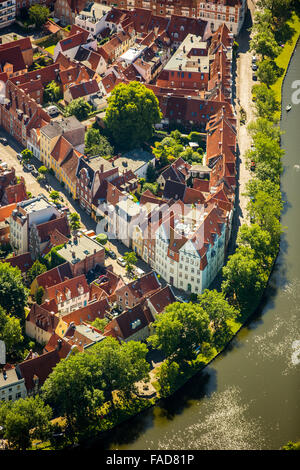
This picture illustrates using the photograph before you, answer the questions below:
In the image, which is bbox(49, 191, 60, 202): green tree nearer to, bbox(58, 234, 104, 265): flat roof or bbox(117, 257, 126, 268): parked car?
bbox(58, 234, 104, 265): flat roof

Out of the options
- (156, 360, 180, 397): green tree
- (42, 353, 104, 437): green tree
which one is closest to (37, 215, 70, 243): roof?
(42, 353, 104, 437): green tree

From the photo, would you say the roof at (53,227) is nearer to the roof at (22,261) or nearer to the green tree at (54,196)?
the roof at (22,261)

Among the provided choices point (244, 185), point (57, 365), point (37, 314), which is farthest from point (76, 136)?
point (57, 365)

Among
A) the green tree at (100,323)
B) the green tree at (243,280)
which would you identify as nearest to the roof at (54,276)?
the green tree at (100,323)

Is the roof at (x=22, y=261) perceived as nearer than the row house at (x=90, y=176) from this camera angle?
Yes

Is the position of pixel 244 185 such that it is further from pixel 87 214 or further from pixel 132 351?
pixel 132 351

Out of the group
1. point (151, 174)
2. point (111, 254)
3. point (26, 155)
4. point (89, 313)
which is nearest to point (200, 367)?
point (89, 313)
